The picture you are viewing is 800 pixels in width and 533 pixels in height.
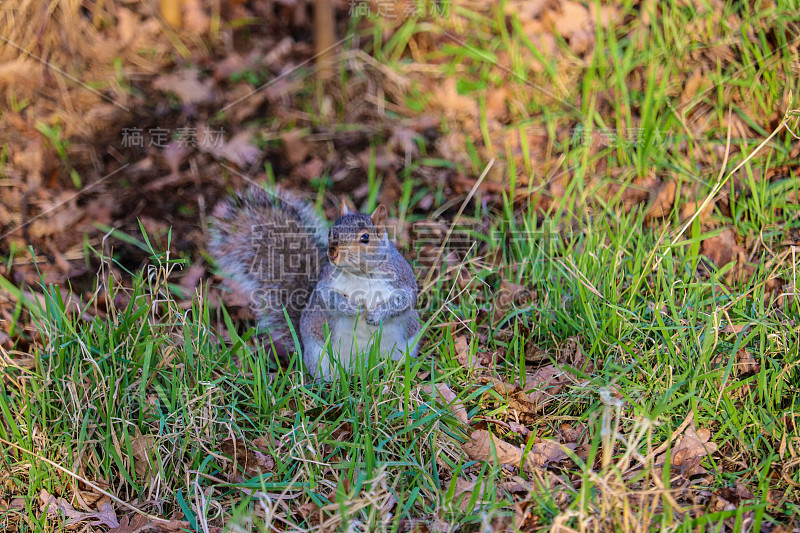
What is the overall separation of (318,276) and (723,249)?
5.79ft

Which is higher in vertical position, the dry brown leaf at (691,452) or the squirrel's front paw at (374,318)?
the squirrel's front paw at (374,318)

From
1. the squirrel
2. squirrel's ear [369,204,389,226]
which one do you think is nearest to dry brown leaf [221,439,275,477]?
the squirrel

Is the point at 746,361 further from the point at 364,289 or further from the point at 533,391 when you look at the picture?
→ the point at 364,289

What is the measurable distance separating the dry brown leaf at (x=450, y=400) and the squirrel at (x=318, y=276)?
181 millimetres

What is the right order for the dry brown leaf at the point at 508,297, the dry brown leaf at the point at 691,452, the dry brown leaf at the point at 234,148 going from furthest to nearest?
the dry brown leaf at the point at 234,148
the dry brown leaf at the point at 508,297
the dry brown leaf at the point at 691,452

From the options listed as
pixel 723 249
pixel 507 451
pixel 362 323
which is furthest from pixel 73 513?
pixel 723 249

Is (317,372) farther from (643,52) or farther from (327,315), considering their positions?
(643,52)

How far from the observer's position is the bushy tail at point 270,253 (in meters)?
3.02

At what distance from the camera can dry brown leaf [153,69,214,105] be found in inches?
181

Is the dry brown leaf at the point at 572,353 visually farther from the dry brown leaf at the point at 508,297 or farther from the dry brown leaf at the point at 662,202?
the dry brown leaf at the point at 662,202

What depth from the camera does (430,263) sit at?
341cm

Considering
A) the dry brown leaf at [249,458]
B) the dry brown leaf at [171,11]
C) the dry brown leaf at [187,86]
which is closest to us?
the dry brown leaf at [249,458]

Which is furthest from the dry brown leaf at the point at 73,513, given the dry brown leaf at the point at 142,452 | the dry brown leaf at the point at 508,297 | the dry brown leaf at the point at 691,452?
the dry brown leaf at the point at 691,452

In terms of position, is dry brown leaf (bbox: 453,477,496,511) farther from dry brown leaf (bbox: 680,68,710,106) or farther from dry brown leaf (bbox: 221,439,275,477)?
dry brown leaf (bbox: 680,68,710,106)
